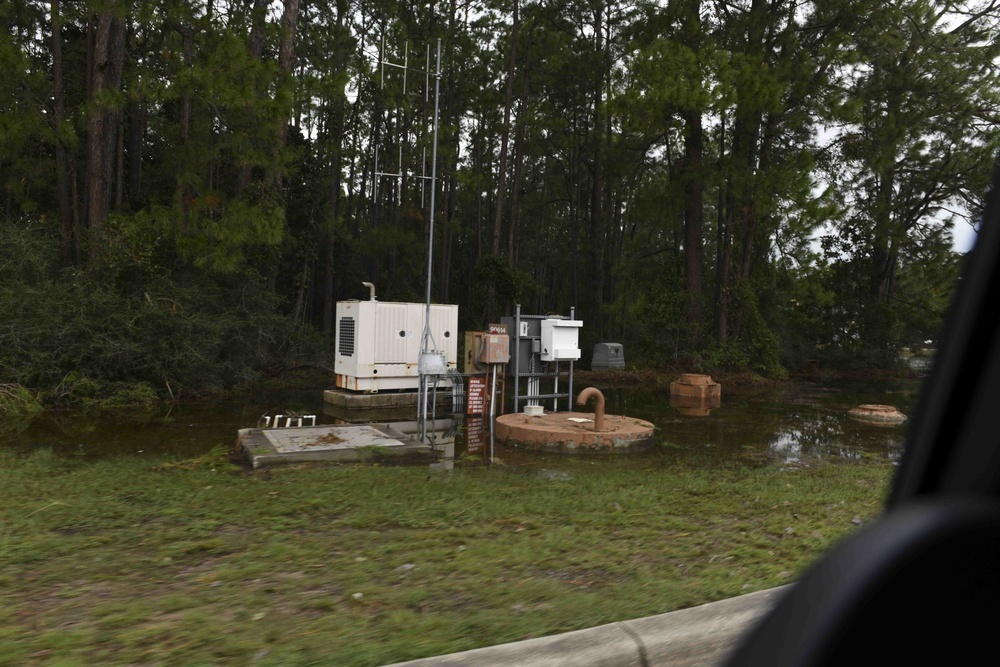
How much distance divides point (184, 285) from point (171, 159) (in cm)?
407

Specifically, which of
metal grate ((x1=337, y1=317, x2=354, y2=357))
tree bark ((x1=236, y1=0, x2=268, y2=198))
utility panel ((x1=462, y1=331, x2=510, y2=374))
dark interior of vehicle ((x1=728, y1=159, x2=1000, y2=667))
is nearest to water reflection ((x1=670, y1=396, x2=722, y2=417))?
utility panel ((x1=462, y1=331, x2=510, y2=374))

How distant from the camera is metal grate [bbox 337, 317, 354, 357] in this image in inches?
615

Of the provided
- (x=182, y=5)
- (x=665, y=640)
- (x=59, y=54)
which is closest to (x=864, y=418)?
(x=665, y=640)

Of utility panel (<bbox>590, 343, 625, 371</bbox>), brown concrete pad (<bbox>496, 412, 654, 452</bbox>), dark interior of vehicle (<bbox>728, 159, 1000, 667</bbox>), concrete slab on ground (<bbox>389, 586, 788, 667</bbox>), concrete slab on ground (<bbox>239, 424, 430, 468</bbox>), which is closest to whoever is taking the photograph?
dark interior of vehicle (<bbox>728, 159, 1000, 667</bbox>)

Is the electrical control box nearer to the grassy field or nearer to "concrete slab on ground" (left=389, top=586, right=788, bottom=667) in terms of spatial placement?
the grassy field

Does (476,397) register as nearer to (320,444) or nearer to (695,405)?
(320,444)

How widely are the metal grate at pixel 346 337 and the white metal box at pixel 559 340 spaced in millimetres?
4620

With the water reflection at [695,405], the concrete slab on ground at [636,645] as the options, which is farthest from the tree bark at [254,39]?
the concrete slab on ground at [636,645]

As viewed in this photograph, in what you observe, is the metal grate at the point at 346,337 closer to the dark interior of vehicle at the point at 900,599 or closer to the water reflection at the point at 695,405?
the water reflection at the point at 695,405

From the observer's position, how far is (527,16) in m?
28.8

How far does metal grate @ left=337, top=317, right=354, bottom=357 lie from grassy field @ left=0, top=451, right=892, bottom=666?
25.8 ft

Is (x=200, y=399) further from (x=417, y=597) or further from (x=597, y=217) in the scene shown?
(x=597, y=217)

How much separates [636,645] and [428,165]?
24.3 metres

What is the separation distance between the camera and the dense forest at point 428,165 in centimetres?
1522
